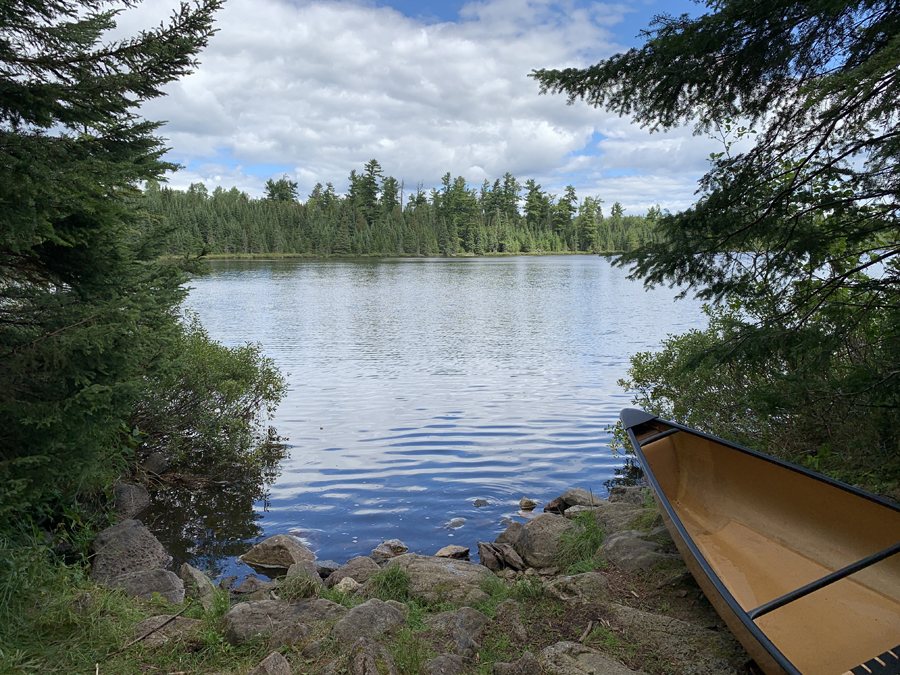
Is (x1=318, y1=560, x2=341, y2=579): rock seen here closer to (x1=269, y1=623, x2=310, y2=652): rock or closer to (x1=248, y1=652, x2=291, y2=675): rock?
(x1=269, y1=623, x2=310, y2=652): rock

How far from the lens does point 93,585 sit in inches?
185

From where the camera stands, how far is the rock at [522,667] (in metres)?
3.62

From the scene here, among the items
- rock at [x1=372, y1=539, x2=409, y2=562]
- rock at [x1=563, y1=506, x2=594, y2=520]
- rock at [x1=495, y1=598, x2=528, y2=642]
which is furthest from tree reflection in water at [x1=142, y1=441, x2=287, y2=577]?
rock at [x1=563, y1=506, x2=594, y2=520]

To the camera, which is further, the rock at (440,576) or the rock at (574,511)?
the rock at (574,511)

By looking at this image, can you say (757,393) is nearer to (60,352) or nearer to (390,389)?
(60,352)

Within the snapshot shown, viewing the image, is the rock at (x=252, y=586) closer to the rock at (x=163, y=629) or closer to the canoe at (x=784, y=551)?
the rock at (x=163, y=629)

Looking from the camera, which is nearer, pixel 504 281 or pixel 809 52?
pixel 809 52

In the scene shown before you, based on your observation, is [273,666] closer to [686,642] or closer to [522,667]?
[522,667]

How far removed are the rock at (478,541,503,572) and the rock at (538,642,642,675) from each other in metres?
2.87

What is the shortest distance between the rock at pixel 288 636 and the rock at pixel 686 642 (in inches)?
89.5

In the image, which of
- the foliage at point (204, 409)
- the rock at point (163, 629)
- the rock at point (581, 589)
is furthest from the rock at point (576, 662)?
the foliage at point (204, 409)

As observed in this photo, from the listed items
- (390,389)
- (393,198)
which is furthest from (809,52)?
(393,198)

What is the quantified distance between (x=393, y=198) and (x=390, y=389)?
357ft

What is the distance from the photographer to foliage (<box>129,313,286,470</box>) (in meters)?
9.15
